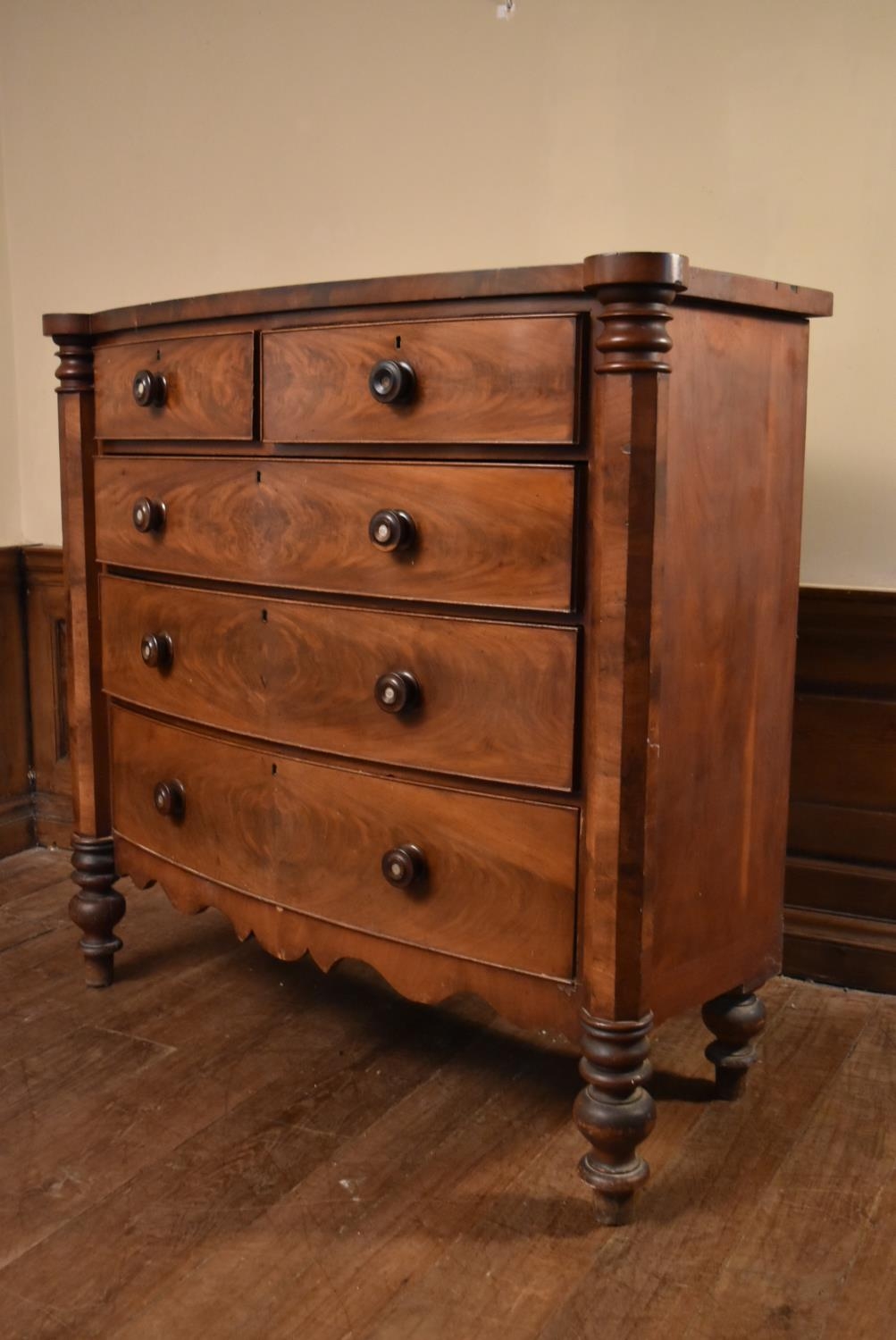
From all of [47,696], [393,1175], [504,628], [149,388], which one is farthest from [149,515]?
[47,696]

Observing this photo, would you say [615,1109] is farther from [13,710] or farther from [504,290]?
[13,710]

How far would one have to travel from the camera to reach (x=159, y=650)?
2.06 m

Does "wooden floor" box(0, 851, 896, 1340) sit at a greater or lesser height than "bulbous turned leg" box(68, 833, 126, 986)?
lesser

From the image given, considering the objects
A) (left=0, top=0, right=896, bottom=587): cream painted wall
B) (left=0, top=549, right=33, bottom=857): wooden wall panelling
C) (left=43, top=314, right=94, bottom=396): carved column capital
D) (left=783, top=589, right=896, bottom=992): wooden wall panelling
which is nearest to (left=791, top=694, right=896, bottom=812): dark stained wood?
(left=783, top=589, right=896, bottom=992): wooden wall panelling

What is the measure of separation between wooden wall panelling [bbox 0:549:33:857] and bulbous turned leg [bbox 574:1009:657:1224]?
70.4 inches

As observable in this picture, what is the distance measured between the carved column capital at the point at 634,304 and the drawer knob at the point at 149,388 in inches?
30.4

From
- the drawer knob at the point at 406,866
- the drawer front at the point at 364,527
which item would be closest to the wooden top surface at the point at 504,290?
the drawer front at the point at 364,527

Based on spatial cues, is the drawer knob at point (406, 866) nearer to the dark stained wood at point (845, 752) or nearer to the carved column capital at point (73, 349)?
the dark stained wood at point (845, 752)

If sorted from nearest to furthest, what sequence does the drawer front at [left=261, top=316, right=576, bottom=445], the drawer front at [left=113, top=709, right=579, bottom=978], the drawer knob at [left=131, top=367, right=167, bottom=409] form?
the drawer front at [left=261, top=316, right=576, bottom=445] → the drawer front at [left=113, top=709, right=579, bottom=978] → the drawer knob at [left=131, top=367, right=167, bottom=409]

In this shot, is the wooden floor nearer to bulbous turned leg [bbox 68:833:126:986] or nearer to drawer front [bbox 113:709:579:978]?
bulbous turned leg [bbox 68:833:126:986]

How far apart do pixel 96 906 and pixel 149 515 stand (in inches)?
27.6

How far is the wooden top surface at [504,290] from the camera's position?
1.47m

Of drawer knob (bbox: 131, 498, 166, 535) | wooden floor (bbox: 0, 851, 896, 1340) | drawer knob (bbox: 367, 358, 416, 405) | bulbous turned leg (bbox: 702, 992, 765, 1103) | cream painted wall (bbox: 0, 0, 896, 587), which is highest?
cream painted wall (bbox: 0, 0, 896, 587)

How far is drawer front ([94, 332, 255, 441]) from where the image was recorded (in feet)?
6.18
